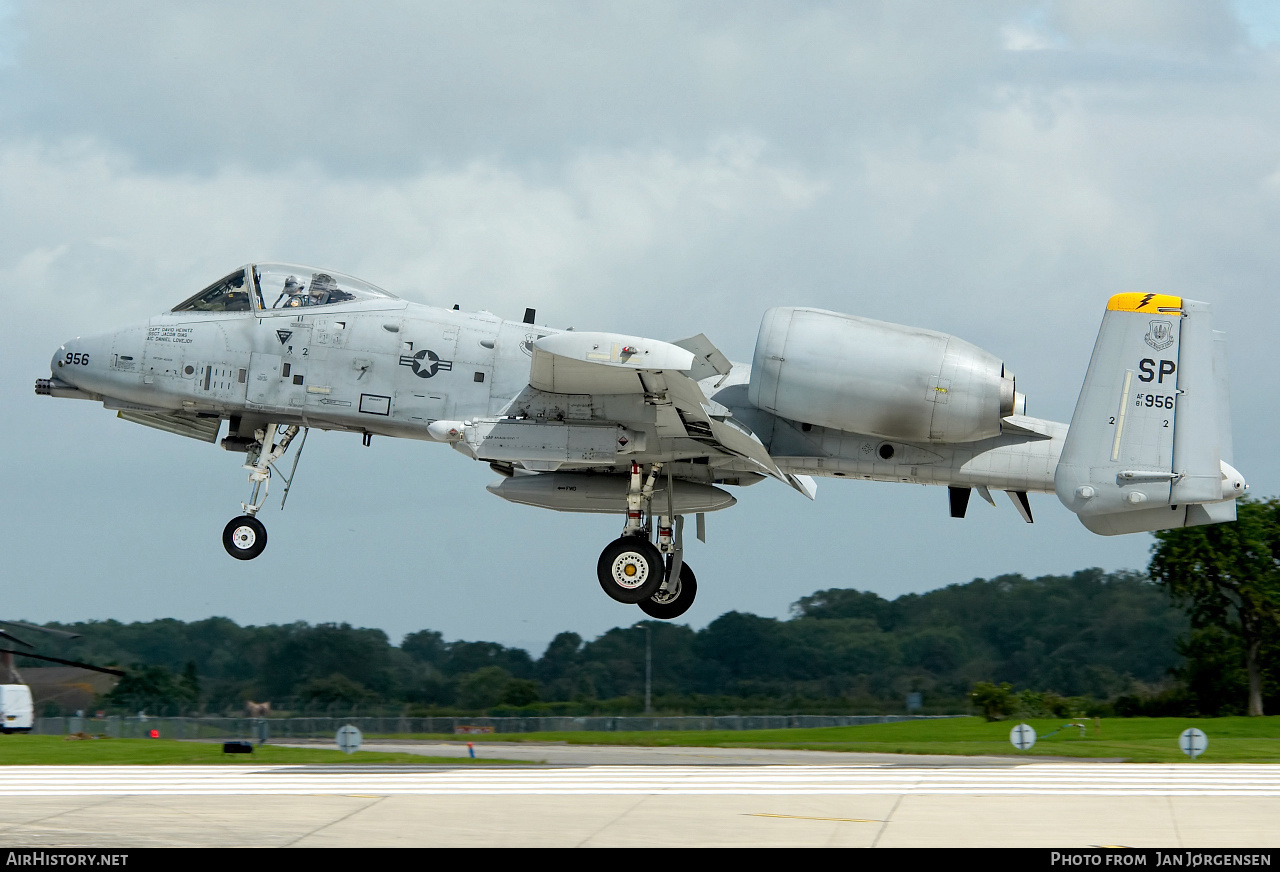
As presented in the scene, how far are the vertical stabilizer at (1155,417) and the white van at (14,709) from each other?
18282mm

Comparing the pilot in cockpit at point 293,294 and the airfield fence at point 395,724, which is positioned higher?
the pilot in cockpit at point 293,294

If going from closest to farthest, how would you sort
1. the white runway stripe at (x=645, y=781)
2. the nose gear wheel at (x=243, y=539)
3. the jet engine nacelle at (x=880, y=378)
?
the white runway stripe at (x=645, y=781) < the jet engine nacelle at (x=880, y=378) < the nose gear wheel at (x=243, y=539)

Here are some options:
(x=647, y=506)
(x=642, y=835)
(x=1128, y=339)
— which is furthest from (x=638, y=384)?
(x=642, y=835)

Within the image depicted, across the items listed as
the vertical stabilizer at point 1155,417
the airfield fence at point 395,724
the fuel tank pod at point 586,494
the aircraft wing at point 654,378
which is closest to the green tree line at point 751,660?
the airfield fence at point 395,724

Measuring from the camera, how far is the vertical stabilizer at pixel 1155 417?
15.2m

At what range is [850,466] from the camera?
679 inches

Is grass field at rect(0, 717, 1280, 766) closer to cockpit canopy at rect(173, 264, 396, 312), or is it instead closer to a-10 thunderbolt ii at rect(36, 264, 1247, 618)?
a-10 thunderbolt ii at rect(36, 264, 1247, 618)

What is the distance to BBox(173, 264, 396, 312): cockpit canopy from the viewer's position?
17.7 meters

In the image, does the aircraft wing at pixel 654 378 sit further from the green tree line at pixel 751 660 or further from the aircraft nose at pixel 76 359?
the green tree line at pixel 751 660

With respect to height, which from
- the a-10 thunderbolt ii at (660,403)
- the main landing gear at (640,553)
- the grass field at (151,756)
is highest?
the a-10 thunderbolt ii at (660,403)

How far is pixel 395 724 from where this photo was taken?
29.1 meters

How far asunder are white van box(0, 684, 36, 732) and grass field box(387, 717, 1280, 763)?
7391mm

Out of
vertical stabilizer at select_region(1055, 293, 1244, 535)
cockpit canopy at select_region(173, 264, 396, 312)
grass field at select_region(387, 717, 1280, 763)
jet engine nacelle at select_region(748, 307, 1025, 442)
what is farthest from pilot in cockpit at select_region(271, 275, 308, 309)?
grass field at select_region(387, 717, 1280, 763)
